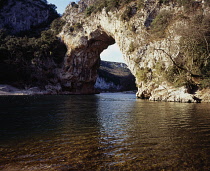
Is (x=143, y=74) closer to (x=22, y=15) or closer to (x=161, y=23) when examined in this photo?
(x=161, y=23)

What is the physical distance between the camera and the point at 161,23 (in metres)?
26.8

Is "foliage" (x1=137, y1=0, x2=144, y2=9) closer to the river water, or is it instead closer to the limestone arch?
the limestone arch

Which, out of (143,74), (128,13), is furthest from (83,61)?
(143,74)

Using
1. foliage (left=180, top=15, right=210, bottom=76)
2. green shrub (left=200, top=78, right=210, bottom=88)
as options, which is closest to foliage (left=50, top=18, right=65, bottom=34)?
foliage (left=180, top=15, right=210, bottom=76)

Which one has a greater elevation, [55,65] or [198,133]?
[55,65]

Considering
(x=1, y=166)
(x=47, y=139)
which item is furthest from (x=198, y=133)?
(x=1, y=166)

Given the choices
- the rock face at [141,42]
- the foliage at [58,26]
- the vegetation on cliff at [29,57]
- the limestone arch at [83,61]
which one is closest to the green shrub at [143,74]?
the rock face at [141,42]

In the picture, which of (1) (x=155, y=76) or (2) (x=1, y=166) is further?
(1) (x=155, y=76)

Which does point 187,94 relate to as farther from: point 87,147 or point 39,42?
point 39,42

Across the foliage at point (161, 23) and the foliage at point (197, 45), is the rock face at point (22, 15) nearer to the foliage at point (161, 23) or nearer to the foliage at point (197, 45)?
the foliage at point (161, 23)

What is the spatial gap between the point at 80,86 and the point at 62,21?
22.6 m

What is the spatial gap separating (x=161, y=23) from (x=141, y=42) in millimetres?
4651

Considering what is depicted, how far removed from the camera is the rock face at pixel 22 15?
6131 centimetres

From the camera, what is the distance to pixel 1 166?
11.3 ft
